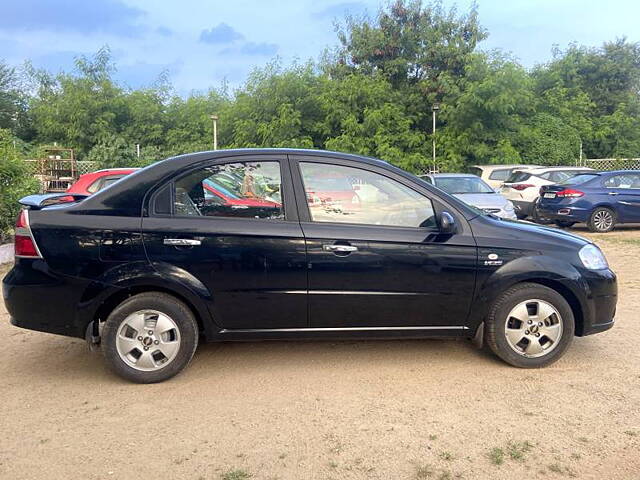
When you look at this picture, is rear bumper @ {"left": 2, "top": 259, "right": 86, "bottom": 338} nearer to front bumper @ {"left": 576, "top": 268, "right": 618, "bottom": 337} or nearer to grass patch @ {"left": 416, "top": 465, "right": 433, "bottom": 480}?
grass patch @ {"left": 416, "top": 465, "right": 433, "bottom": 480}

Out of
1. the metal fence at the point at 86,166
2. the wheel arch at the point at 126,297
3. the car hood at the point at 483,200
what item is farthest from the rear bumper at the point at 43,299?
the metal fence at the point at 86,166

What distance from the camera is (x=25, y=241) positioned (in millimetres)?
3963

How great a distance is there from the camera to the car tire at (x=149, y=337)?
3.94 metres

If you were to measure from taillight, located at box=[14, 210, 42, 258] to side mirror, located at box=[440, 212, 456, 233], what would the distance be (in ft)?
9.50

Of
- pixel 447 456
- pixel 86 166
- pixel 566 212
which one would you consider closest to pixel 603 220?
pixel 566 212

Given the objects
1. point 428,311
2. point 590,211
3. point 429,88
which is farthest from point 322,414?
point 429,88

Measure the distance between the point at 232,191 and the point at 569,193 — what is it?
10572mm

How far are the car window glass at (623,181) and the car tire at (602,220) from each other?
599mm

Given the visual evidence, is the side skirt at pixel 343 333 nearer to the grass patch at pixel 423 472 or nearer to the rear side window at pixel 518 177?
the grass patch at pixel 423 472

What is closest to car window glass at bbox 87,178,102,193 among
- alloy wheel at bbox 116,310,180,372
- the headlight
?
alloy wheel at bbox 116,310,180,372

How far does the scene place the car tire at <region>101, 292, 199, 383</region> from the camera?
3.94m

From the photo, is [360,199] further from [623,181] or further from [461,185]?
[623,181]

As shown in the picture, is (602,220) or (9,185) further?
(602,220)

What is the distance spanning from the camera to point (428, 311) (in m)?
4.16
